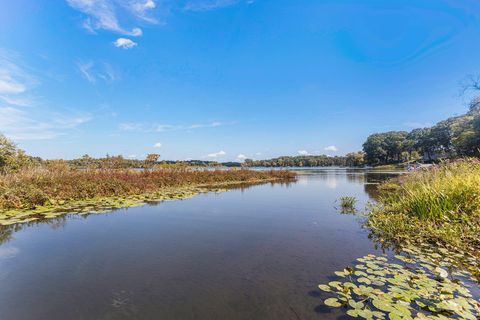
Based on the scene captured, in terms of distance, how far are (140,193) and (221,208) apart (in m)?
6.52

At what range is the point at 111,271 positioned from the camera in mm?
4375

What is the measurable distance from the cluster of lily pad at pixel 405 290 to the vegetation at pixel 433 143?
36.5 metres

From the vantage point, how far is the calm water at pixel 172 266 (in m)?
3.22

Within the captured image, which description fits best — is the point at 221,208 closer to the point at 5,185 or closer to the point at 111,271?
the point at 111,271

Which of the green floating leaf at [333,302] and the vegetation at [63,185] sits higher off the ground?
the vegetation at [63,185]

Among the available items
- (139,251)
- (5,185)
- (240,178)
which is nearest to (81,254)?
(139,251)

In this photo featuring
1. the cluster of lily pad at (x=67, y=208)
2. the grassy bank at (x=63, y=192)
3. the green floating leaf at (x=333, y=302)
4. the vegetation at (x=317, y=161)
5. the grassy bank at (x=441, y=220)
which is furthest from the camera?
the vegetation at (x=317, y=161)

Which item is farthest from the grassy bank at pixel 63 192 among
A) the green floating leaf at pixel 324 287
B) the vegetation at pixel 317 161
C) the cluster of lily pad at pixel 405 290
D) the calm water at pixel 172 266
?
the vegetation at pixel 317 161

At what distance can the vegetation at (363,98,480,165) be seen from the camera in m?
32.0

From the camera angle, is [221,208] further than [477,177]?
Yes

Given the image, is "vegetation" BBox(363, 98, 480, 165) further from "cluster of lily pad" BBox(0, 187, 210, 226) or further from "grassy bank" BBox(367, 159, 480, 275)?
"cluster of lily pad" BBox(0, 187, 210, 226)

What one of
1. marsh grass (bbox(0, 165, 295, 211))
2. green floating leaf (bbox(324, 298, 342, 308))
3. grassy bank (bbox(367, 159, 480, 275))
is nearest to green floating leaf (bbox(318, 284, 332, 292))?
green floating leaf (bbox(324, 298, 342, 308))

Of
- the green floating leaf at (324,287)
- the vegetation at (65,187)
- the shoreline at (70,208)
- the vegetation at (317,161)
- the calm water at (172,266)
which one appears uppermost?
the vegetation at (317,161)

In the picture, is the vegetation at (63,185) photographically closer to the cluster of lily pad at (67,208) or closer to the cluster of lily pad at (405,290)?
the cluster of lily pad at (67,208)
